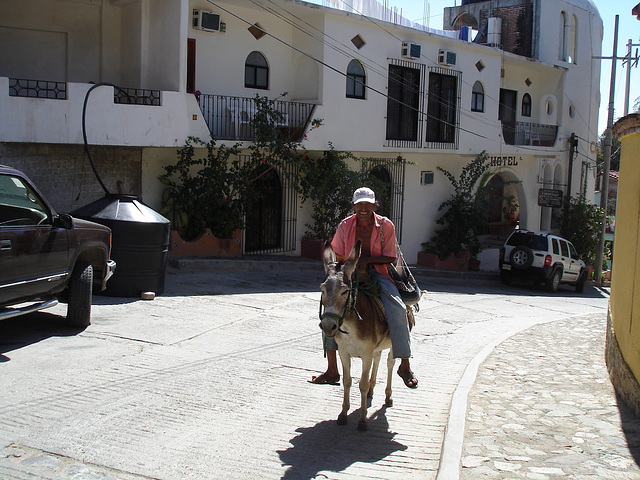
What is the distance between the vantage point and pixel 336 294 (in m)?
6.42

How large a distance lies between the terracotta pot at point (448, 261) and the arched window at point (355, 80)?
266 inches

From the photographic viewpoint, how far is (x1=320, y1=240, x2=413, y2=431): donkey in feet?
21.0

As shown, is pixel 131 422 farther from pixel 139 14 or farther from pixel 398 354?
pixel 139 14

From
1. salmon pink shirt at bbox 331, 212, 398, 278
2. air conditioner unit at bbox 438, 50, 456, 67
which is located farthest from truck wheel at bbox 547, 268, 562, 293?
salmon pink shirt at bbox 331, 212, 398, 278

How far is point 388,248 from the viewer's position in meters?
7.50

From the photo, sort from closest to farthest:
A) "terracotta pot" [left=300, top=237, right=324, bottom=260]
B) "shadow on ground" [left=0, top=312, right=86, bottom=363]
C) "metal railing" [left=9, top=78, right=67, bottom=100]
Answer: "shadow on ground" [left=0, top=312, right=86, bottom=363] → "metal railing" [left=9, top=78, right=67, bottom=100] → "terracotta pot" [left=300, top=237, right=324, bottom=260]

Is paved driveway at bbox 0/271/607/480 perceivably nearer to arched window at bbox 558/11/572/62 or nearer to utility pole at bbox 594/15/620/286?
utility pole at bbox 594/15/620/286

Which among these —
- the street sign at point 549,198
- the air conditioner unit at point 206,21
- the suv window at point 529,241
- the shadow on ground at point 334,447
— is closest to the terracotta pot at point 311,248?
the air conditioner unit at point 206,21

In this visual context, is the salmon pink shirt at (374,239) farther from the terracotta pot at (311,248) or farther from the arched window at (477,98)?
the arched window at (477,98)

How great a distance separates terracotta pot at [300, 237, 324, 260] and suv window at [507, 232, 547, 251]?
7.38 metres

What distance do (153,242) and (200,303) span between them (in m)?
1.40

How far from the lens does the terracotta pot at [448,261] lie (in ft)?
86.1

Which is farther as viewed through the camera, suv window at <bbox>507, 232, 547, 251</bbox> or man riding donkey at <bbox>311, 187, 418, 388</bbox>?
suv window at <bbox>507, 232, 547, 251</bbox>

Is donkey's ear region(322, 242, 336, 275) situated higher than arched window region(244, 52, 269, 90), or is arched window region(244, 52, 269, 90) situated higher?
arched window region(244, 52, 269, 90)
